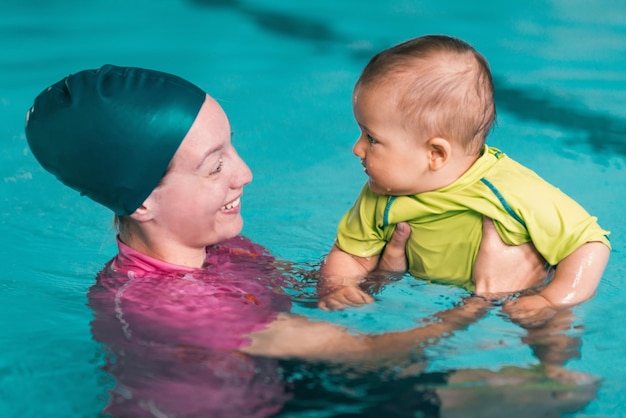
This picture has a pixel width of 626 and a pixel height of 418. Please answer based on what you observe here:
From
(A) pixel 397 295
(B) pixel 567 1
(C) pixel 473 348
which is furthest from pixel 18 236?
(B) pixel 567 1

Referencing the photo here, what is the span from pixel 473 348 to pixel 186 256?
37.7 inches

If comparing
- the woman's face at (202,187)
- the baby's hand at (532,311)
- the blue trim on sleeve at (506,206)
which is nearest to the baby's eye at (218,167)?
the woman's face at (202,187)

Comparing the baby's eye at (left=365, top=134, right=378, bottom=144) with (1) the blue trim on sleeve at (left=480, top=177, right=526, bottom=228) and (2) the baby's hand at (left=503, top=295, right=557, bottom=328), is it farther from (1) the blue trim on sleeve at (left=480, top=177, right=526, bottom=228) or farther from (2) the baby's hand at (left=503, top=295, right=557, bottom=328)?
(2) the baby's hand at (left=503, top=295, right=557, bottom=328)

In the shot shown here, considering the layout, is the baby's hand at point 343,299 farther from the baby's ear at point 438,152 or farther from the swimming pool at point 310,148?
the baby's ear at point 438,152

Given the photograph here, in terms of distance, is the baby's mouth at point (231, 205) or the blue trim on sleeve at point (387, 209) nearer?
the baby's mouth at point (231, 205)

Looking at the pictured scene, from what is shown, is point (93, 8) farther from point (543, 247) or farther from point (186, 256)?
point (543, 247)

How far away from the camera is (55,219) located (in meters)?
4.54

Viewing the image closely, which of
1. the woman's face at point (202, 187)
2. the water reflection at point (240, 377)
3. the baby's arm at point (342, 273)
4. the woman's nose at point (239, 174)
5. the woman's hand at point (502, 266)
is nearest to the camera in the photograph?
the water reflection at point (240, 377)

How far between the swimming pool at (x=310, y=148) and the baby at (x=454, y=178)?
7.8 inches

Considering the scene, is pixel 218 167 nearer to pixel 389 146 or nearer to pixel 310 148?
pixel 389 146

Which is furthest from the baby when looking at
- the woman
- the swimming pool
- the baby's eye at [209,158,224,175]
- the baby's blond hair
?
the baby's eye at [209,158,224,175]

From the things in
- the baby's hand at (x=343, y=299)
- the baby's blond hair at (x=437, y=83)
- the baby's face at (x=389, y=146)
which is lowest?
the baby's hand at (x=343, y=299)

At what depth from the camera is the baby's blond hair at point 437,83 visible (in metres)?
2.92

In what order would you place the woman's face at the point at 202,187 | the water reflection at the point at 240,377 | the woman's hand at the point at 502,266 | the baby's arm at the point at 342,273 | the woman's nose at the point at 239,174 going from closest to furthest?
the water reflection at the point at 240,377 → the woman's face at the point at 202,187 → the woman's nose at the point at 239,174 → the woman's hand at the point at 502,266 → the baby's arm at the point at 342,273
